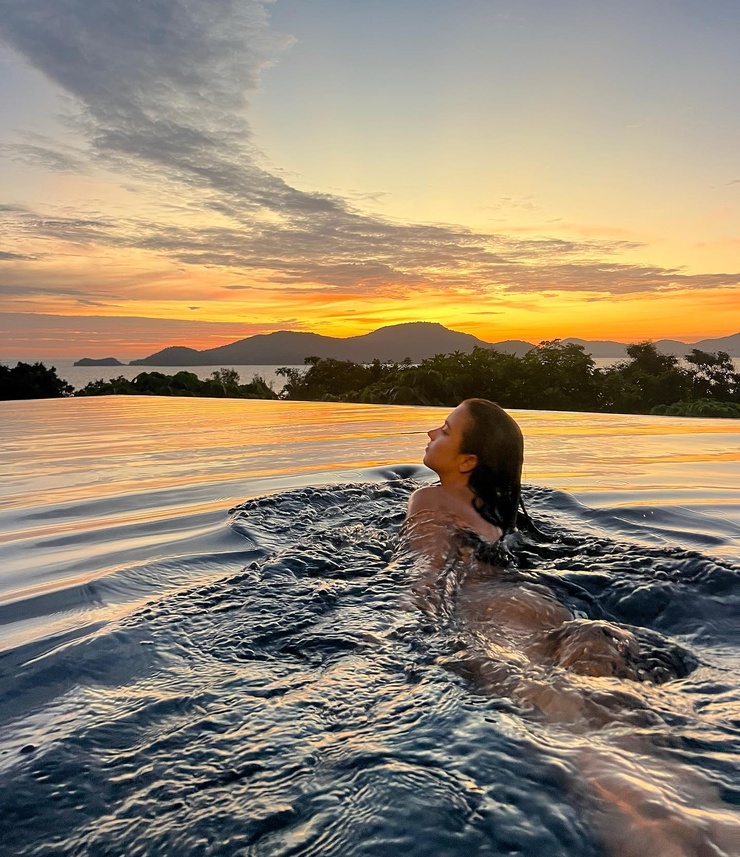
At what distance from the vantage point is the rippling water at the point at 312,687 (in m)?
1.42

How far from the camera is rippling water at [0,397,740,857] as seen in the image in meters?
1.42

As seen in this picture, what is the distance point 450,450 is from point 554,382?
11.3 meters

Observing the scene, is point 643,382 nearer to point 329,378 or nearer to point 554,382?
point 554,382

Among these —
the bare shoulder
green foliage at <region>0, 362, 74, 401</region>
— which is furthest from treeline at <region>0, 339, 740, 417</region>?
the bare shoulder

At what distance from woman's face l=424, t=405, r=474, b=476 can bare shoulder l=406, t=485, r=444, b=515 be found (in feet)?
0.38

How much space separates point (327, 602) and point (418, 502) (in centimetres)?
111

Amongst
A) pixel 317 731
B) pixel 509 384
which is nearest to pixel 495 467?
pixel 317 731

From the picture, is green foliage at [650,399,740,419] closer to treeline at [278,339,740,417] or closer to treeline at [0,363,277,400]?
treeline at [278,339,740,417]

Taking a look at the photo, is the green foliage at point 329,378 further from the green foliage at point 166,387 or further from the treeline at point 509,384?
the green foliage at point 166,387

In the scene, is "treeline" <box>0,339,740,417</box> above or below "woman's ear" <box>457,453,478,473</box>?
above

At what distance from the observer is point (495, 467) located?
12.1ft

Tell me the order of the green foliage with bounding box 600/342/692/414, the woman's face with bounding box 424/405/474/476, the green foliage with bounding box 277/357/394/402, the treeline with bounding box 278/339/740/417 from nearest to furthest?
the woman's face with bounding box 424/405/474/476
the treeline with bounding box 278/339/740/417
the green foliage with bounding box 600/342/692/414
the green foliage with bounding box 277/357/394/402

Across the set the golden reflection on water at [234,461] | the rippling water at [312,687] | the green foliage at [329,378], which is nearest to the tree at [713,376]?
the golden reflection on water at [234,461]

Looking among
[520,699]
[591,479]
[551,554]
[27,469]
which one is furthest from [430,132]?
[520,699]
